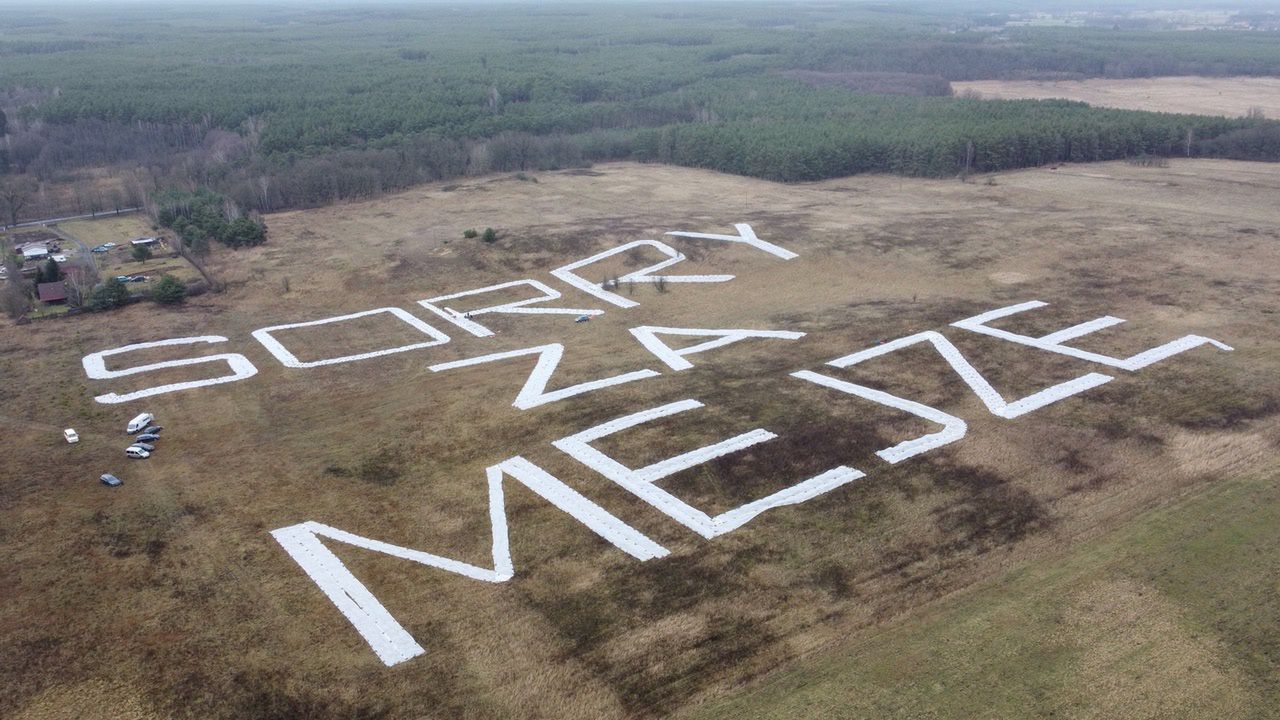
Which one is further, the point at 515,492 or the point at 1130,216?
the point at 1130,216

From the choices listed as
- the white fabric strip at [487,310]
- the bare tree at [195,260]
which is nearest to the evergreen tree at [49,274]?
the bare tree at [195,260]

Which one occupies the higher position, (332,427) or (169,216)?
(169,216)

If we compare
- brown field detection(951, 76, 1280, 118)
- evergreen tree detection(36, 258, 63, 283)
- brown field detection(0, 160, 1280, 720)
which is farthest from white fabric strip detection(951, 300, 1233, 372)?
brown field detection(951, 76, 1280, 118)

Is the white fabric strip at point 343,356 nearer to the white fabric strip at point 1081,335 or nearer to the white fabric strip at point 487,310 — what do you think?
the white fabric strip at point 487,310

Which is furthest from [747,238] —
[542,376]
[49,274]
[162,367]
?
[49,274]

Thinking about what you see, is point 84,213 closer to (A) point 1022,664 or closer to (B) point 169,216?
(B) point 169,216

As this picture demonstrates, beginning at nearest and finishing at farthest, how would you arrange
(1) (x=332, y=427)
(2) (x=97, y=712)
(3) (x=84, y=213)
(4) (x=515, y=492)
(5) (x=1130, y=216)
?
1. (2) (x=97, y=712)
2. (4) (x=515, y=492)
3. (1) (x=332, y=427)
4. (5) (x=1130, y=216)
5. (3) (x=84, y=213)

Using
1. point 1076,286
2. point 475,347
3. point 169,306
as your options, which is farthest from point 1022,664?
point 169,306

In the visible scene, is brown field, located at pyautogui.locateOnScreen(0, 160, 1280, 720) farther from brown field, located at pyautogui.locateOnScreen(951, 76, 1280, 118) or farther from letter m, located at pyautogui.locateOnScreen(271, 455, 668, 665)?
brown field, located at pyautogui.locateOnScreen(951, 76, 1280, 118)
